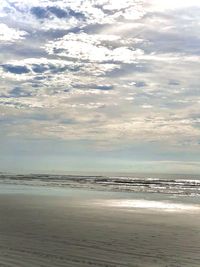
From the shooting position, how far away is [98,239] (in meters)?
15.3

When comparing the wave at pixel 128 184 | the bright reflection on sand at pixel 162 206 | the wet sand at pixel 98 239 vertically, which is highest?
the wave at pixel 128 184

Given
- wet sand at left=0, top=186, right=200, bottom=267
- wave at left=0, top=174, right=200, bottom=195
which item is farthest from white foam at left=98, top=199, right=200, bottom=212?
wave at left=0, top=174, right=200, bottom=195

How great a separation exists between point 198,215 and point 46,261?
15755 mm

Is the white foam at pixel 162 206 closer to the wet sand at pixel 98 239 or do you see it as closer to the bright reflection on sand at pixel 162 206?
the bright reflection on sand at pixel 162 206

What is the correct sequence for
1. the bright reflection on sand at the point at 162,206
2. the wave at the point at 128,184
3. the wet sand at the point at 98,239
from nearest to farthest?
the wet sand at the point at 98,239
the bright reflection on sand at the point at 162,206
the wave at the point at 128,184

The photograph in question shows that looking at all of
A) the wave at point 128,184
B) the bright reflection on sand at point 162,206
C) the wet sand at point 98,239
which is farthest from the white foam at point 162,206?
the wave at point 128,184

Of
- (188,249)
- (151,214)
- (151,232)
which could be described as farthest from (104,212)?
(188,249)

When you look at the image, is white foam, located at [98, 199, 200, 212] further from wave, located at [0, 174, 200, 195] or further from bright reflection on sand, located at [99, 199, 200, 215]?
wave, located at [0, 174, 200, 195]

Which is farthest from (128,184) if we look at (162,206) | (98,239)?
(98,239)

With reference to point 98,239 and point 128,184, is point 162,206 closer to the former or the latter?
point 98,239

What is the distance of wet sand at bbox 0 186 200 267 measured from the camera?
11.7 metres

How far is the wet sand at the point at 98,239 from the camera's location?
11664 mm

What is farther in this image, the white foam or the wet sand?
the white foam

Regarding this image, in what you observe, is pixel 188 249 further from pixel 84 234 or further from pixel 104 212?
pixel 104 212
